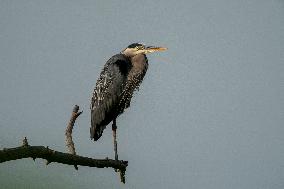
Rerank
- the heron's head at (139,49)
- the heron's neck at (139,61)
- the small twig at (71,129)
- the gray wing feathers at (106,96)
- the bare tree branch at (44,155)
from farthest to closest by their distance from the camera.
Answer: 1. the heron's head at (139,49)
2. the heron's neck at (139,61)
3. the gray wing feathers at (106,96)
4. the small twig at (71,129)
5. the bare tree branch at (44,155)

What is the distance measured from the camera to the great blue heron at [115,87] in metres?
8.86

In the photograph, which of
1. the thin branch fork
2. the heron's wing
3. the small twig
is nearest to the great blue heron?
the heron's wing

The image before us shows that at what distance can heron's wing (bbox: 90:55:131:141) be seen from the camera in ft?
28.7

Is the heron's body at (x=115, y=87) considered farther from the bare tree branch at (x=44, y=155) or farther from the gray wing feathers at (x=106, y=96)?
the bare tree branch at (x=44, y=155)

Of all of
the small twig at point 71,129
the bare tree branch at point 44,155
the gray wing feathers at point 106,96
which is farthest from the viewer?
the gray wing feathers at point 106,96

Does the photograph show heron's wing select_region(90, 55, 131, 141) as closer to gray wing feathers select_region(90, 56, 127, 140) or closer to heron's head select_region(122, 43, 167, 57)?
gray wing feathers select_region(90, 56, 127, 140)

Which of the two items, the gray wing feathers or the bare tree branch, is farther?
the gray wing feathers

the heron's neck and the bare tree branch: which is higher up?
the heron's neck

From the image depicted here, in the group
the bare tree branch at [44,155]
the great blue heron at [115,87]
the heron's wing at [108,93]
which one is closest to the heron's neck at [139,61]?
the great blue heron at [115,87]

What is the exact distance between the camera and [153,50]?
966 centimetres

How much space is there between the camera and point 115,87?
9.11 meters

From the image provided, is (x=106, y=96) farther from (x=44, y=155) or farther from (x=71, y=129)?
(x=44, y=155)

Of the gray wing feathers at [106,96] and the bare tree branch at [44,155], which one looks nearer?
the bare tree branch at [44,155]

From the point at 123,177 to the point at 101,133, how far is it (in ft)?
5.52
